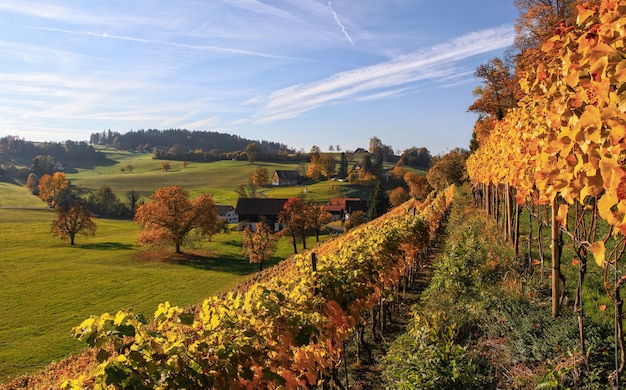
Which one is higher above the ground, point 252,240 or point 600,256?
point 600,256

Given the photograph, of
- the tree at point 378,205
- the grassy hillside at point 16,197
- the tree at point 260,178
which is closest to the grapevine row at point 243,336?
the tree at point 378,205

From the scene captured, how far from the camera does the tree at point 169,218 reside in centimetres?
4841

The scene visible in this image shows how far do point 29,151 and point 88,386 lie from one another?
19583 cm

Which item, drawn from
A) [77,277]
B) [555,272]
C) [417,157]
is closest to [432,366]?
[555,272]

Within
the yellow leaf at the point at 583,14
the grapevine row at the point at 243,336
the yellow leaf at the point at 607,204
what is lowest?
the grapevine row at the point at 243,336

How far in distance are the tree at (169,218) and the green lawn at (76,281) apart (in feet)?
9.29

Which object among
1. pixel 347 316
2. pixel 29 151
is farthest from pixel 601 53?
pixel 29 151

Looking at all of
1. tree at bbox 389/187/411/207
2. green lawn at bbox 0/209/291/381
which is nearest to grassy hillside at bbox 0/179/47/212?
green lawn at bbox 0/209/291/381

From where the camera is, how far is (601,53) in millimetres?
2115

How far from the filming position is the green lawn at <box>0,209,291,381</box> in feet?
83.6

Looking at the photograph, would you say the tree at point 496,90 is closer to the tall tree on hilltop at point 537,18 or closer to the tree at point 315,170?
the tall tree on hilltop at point 537,18

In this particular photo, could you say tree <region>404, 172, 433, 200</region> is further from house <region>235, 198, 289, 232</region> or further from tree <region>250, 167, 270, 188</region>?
tree <region>250, 167, 270, 188</region>

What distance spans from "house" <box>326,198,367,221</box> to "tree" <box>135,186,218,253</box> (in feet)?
108

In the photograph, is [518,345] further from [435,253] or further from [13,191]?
[13,191]
